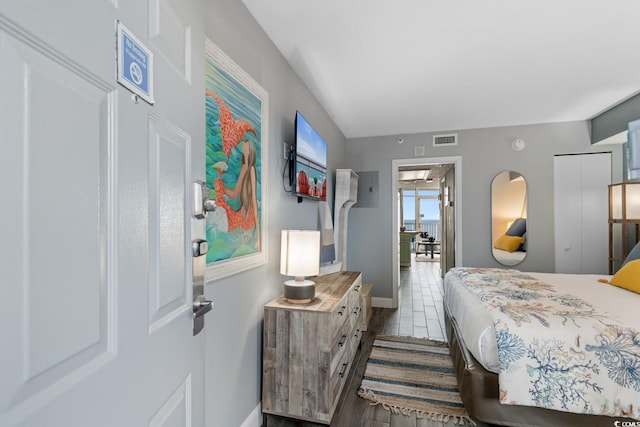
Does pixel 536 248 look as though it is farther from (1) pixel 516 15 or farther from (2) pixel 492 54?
(1) pixel 516 15

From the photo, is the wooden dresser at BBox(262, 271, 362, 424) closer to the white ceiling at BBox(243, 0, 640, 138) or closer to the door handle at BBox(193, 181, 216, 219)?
the door handle at BBox(193, 181, 216, 219)

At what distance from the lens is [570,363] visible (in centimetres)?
164

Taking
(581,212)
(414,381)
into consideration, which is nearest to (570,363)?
(414,381)

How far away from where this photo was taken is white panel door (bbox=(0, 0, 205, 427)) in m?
0.37

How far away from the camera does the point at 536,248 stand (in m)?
3.96

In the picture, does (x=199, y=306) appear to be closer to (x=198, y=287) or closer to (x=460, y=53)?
(x=198, y=287)

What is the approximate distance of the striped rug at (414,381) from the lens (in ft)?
6.66

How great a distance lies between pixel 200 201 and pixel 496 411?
2069 millimetres

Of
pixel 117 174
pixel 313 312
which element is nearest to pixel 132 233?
pixel 117 174

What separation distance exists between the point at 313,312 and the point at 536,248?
3632 millimetres

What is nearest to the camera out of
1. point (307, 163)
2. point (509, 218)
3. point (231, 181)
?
point (231, 181)

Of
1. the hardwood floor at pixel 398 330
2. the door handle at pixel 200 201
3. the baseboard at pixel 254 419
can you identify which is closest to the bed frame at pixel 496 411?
the hardwood floor at pixel 398 330

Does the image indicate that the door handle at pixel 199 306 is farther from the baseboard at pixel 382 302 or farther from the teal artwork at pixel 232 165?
the baseboard at pixel 382 302

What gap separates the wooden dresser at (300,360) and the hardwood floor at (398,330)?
17 cm
